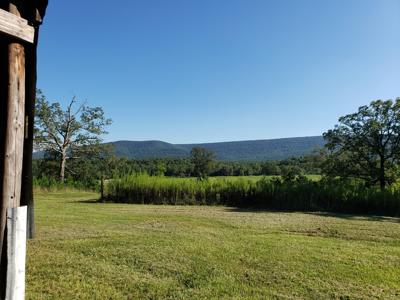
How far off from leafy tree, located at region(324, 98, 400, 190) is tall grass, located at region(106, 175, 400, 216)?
1106 mm

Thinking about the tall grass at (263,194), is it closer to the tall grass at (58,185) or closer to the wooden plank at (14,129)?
the tall grass at (58,185)

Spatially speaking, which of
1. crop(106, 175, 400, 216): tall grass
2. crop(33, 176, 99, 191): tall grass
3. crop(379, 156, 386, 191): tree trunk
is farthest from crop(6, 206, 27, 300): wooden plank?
crop(33, 176, 99, 191): tall grass

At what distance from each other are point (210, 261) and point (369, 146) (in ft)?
35.1

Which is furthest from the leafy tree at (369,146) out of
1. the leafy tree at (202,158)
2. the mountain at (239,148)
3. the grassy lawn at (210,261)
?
the mountain at (239,148)

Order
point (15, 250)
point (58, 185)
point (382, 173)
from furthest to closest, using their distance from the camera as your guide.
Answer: point (58, 185)
point (382, 173)
point (15, 250)

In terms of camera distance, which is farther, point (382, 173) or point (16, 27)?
point (382, 173)

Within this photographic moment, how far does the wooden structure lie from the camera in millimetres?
2166

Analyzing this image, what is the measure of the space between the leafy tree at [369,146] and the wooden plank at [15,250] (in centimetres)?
1276

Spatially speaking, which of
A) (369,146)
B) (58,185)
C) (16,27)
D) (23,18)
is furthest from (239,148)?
(16,27)

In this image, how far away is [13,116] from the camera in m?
2.22

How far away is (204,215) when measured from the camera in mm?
8727

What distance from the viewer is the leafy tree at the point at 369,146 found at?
12391mm

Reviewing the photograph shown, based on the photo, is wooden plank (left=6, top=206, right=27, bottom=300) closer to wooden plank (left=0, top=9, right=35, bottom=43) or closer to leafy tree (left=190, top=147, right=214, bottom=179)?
wooden plank (left=0, top=9, right=35, bottom=43)

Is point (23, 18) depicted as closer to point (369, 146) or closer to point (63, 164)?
point (369, 146)
